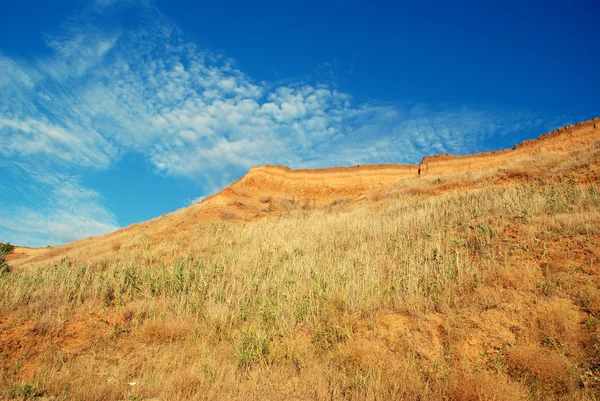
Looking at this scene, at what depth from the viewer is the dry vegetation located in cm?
354

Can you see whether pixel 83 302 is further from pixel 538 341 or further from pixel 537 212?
pixel 537 212

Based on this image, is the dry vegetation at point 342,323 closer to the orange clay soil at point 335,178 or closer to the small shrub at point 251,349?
the small shrub at point 251,349

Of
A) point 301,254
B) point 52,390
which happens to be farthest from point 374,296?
point 52,390

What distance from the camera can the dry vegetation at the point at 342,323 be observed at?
354cm

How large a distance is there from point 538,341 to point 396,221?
653 centimetres

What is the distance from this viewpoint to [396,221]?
10422 millimetres

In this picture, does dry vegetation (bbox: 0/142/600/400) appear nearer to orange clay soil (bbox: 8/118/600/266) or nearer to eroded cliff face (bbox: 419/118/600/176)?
eroded cliff face (bbox: 419/118/600/176)

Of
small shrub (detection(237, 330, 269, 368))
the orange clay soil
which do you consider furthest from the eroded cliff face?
small shrub (detection(237, 330, 269, 368))

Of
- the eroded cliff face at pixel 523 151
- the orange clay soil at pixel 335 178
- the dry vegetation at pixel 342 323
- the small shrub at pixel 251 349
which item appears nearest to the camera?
the dry vegetation at pixel 342 323

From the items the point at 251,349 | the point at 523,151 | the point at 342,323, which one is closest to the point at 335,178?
the point at 523,151

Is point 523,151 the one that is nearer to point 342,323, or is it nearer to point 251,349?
point 342,323

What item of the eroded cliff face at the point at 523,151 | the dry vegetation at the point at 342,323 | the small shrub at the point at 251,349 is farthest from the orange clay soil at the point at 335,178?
the small shrub at the point at 251,349

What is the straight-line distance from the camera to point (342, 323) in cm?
477

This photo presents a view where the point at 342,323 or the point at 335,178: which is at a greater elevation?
the point at 335,178
